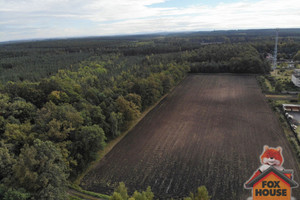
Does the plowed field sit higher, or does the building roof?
the building roof

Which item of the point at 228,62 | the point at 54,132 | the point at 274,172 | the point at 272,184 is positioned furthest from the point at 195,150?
the point at 228,62

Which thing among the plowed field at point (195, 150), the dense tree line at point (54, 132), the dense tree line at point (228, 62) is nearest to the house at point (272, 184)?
the plowed field at point (195, 150)

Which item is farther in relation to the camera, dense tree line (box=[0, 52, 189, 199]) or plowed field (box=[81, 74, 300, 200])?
plowed field (box=[81, 74, 300, 200])

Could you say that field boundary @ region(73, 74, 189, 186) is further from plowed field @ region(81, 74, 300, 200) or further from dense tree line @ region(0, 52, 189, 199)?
dense tree line @ region(0, 52, 189, 199)

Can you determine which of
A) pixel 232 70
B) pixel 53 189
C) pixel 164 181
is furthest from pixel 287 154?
pixel 232 70

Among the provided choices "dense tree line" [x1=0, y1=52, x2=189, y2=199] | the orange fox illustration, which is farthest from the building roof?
"dense tree line" [x1=0, y1=52, x2=189, y2=199]
